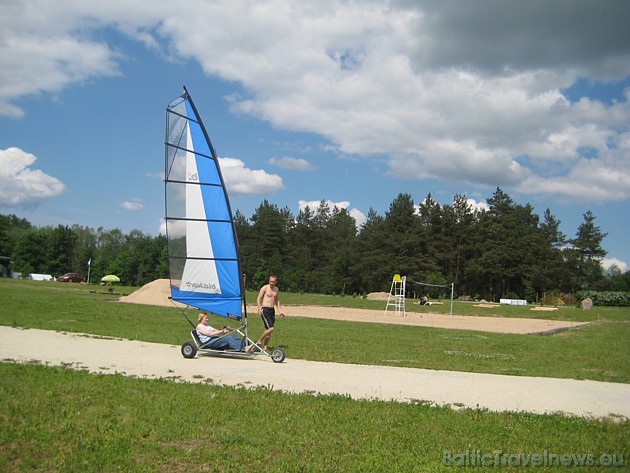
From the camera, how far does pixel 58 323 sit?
59.9 ft

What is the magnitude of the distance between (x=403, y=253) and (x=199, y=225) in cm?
7175

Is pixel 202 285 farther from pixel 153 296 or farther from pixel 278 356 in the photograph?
pixel 153 296

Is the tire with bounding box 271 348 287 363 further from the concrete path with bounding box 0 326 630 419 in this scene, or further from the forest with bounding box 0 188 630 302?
the forest with bounding box 0 188 630 302

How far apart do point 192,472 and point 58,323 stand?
1467 centimetres

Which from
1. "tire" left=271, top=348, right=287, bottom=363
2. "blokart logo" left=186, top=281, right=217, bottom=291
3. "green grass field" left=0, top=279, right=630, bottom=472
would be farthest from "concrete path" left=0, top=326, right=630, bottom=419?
"blokart logo" left=186, top=281, right=217, bottom=291

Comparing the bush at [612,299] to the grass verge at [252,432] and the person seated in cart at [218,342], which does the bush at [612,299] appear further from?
the grass verge at [252,432]

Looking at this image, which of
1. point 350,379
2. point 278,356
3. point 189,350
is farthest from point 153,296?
point 350,379

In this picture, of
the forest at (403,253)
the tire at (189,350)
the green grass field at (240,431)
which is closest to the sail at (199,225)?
the tire at (189,350)

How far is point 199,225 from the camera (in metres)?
13.0

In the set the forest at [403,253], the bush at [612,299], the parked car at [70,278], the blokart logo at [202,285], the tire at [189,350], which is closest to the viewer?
the tire at [189,350]

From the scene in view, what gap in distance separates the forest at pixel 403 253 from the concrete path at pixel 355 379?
59.6 m

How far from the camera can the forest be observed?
8138cm

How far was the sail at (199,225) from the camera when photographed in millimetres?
12922

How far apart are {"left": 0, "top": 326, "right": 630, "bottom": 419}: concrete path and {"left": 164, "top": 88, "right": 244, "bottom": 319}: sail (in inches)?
58.3
